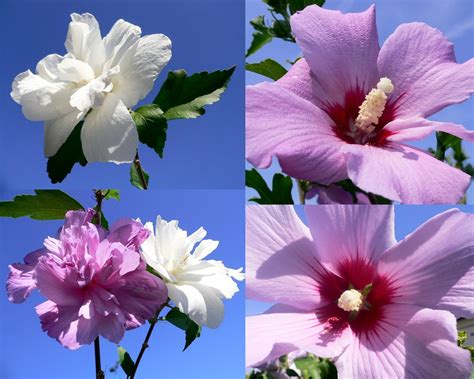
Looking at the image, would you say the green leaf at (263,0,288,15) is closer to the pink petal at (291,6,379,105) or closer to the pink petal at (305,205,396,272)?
the pink petal at (291,6,379,105)

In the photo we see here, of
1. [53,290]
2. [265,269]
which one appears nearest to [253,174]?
[265,269]

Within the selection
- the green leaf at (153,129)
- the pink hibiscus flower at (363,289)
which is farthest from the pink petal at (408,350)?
the green leaf at (153,129)

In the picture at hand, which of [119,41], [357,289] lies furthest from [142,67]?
[357,289]

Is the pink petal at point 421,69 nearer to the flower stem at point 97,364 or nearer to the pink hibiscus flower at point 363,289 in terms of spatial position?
the pink hibiscus flower at point 363,289

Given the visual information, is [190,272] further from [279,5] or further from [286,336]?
[279,5]

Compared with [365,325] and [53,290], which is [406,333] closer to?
[365,325]
